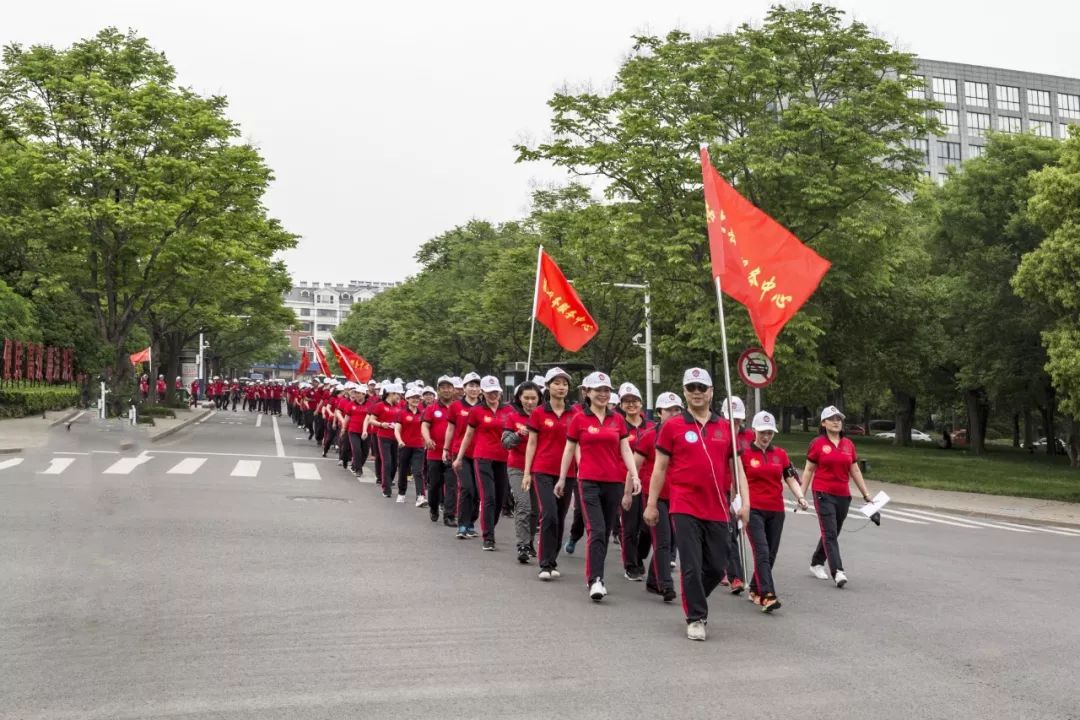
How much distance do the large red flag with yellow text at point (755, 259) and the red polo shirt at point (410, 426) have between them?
6105 mm

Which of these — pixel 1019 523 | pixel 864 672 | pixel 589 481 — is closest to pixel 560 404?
pixel 589 481

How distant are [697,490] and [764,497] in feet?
6.27

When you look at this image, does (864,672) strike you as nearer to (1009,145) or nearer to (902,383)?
(1009,145)

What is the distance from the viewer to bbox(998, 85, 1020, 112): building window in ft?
344

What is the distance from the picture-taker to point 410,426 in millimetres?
15578

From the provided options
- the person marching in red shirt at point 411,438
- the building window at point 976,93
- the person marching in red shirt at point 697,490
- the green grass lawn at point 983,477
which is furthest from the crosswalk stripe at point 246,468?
the building window at point 976,93

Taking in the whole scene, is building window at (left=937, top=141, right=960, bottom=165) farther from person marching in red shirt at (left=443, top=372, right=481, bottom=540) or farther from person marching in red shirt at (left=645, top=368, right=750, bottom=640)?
person marching in red shirt at (left=645, top=368, right=750, bottom=640)

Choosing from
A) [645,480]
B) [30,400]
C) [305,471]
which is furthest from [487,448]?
[30,400]

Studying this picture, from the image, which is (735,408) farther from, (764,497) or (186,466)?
(186,466)

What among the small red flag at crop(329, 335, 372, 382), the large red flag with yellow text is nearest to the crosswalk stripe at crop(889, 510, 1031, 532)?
the large red flag with yellow text

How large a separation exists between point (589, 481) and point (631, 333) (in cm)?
3459

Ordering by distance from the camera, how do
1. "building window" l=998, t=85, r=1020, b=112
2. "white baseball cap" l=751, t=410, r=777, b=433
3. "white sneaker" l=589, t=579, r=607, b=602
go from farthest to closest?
1. "building window" l=998, t=85, r=1020, b=112
2. "white baseball cap" l=751, t=410, r=777, b=433
3. "white sneaker" l=589, t=579, r=607, b=602

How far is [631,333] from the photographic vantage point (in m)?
43.6

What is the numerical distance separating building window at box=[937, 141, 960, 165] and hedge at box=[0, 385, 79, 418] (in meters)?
86.7
